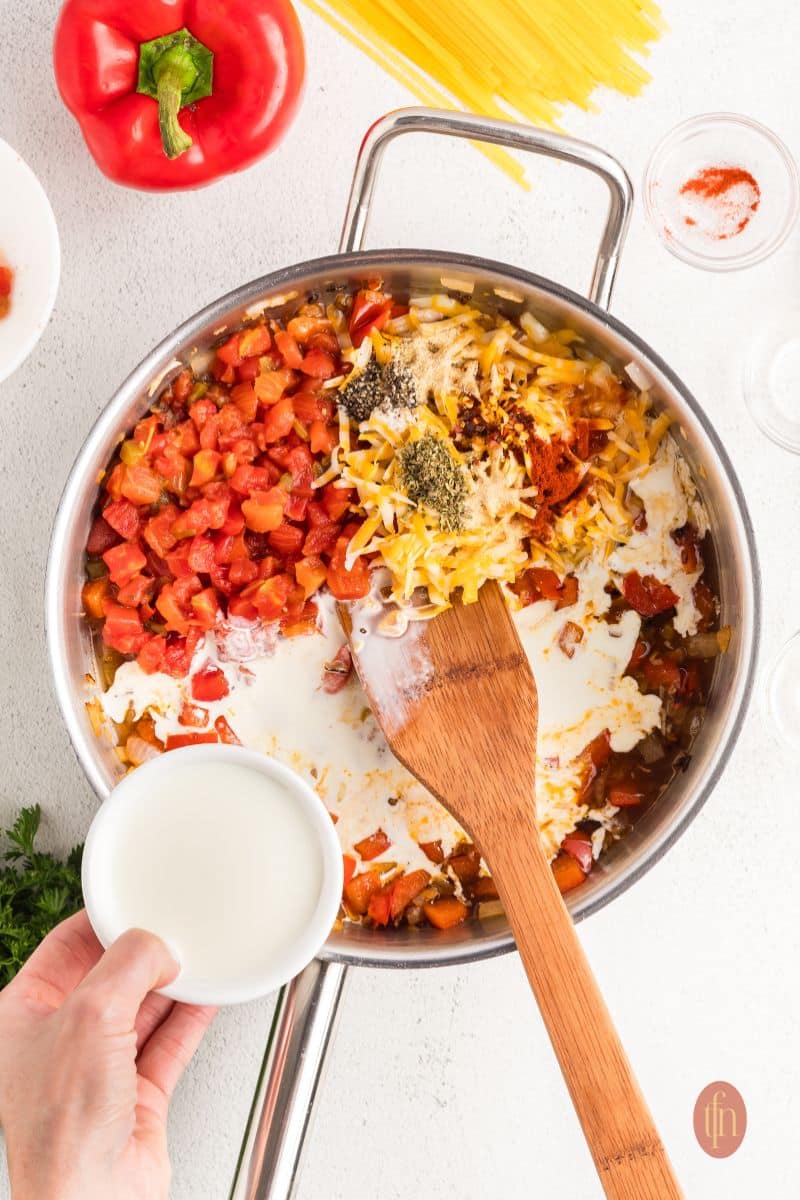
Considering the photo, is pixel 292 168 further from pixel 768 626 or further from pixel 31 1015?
pixel 31 1015

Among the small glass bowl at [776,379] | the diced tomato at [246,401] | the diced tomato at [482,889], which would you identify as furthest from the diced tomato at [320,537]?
the small glass bowl at [776,379]

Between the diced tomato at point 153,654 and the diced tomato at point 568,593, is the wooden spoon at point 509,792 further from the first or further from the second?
the diced tomato at point 153,654

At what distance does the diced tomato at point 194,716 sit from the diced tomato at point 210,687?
0.06 ft

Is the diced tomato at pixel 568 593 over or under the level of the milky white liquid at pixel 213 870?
over

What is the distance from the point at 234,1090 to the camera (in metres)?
2.15

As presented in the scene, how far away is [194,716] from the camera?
200 centimetres

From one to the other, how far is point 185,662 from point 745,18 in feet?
5.70

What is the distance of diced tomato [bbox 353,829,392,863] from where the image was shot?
79.7 inches

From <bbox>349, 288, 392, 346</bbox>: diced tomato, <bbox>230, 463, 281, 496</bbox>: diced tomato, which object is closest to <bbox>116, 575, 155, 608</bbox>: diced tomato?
<bbox>230, 463, 281, 496</bbox>: diced tomato

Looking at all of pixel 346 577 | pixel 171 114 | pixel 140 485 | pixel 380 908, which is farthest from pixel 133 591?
pixel 171 114

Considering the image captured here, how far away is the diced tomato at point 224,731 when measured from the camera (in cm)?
201

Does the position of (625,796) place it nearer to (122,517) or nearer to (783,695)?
(783,695)

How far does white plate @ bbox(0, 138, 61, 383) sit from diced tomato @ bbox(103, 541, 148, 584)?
40cm

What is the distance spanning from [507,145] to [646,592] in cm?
85
